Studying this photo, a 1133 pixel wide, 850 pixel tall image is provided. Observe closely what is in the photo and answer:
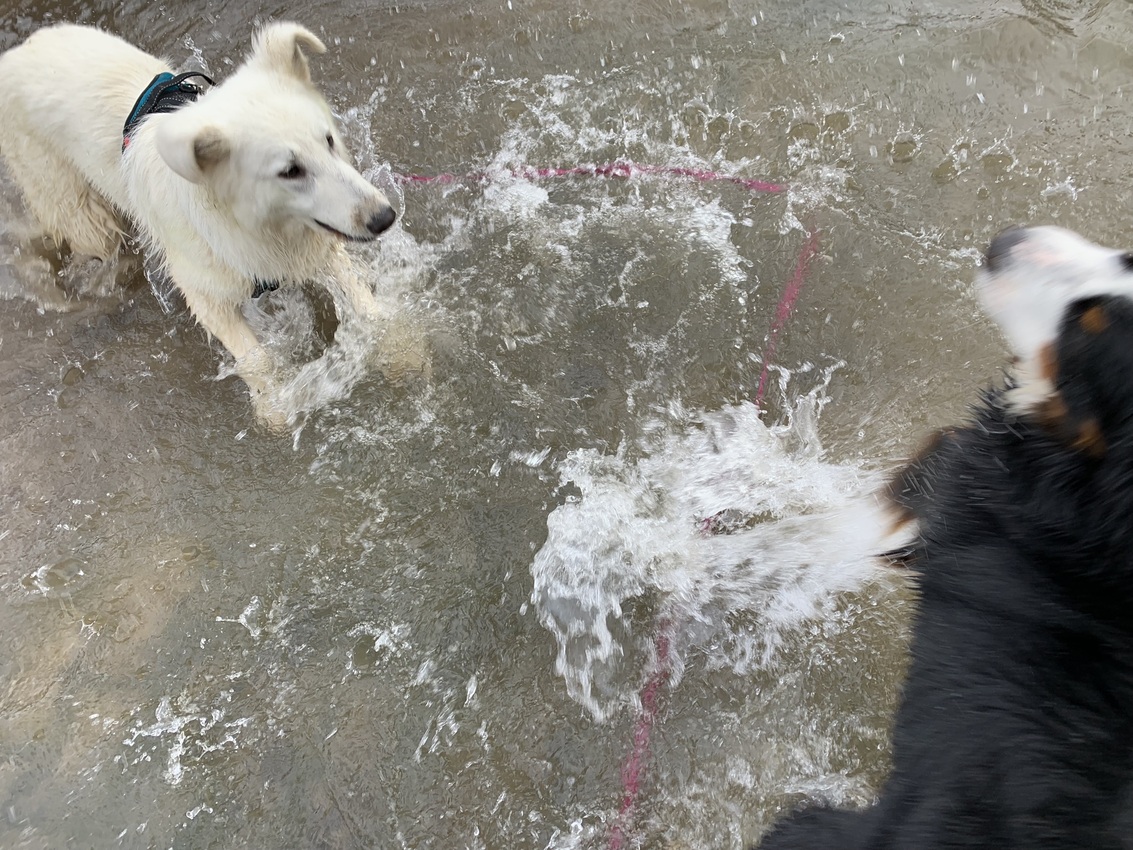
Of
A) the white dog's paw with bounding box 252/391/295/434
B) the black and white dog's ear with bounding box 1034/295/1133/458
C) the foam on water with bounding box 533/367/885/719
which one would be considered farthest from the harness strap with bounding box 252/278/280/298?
the black and white dog's ear with bounding box 1034/295/1133/458

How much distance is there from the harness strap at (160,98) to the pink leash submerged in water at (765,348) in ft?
3.18

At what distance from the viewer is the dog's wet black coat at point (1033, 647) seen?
117 cm

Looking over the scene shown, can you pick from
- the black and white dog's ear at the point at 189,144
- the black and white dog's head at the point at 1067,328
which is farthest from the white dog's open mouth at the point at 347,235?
the black and white dog's head at the point at 1067,328

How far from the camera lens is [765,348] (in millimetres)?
2588

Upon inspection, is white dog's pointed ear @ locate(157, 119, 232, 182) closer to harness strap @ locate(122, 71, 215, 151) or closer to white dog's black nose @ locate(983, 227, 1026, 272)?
harness strap @ locate(122, 71, 215, 151)

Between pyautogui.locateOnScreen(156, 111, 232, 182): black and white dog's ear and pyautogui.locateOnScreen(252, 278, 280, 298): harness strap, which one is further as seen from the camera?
pyautogui.locateOnScreen(252, 278, 280, 298): harness strap

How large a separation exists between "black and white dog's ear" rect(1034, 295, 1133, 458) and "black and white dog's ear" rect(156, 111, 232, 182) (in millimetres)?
2184

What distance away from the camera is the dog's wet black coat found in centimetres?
117

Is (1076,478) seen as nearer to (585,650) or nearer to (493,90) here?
(585,650)

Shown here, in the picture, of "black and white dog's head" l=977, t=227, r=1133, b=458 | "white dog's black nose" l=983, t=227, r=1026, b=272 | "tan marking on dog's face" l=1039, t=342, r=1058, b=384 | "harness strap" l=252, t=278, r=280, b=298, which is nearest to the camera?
"black and white dog's head" l=977, t=227, r=1133, b=458

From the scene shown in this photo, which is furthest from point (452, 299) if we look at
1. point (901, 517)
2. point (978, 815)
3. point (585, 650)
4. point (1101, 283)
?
point (978, 815)

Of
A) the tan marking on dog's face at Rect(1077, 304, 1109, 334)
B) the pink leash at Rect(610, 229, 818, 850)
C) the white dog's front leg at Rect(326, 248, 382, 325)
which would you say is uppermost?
the tan marking on dog's face at Rect(1077, 304, 1109, 334)

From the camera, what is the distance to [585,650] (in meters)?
2.12

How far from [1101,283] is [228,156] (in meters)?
2.27
